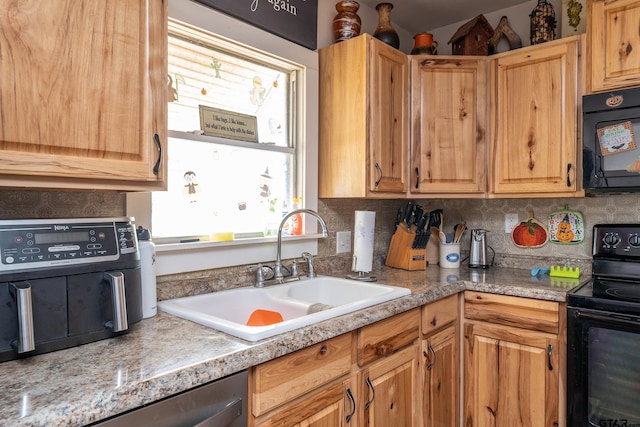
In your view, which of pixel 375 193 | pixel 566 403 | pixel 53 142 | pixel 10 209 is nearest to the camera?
pixel 53 142

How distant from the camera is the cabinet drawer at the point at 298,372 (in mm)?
1100

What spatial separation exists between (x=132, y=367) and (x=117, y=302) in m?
0.23

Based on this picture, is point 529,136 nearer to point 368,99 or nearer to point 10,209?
point 368,99

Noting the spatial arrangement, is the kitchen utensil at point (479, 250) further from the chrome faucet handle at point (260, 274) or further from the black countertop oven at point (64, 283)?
the black countertop oven at point (64, 283)

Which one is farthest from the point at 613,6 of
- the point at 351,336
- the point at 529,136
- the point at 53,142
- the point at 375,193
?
the point at 53,142

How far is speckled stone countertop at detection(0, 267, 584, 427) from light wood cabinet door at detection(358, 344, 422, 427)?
9.1 inches

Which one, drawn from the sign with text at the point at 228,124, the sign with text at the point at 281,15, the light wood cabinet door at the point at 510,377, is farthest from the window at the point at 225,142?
the light wood cabinet door at the point at 510,377

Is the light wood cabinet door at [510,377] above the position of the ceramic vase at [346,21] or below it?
below

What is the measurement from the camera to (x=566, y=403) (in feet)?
5.95

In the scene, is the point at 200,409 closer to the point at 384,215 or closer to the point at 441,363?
the point at 441,363

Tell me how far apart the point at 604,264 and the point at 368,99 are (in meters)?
1.48

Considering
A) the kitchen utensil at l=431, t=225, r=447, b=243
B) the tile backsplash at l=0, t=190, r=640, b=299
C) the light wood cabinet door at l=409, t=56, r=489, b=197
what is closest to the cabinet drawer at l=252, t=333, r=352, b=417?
the tile backsplash at l=0, t=190, r=640, b=299

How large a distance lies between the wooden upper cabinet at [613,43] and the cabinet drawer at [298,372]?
5.62ft

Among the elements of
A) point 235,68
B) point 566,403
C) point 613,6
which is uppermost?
point 613,6
